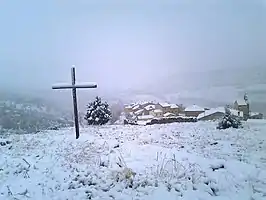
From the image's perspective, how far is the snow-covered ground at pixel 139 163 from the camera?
10.2 feet

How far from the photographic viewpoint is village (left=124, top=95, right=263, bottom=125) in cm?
447

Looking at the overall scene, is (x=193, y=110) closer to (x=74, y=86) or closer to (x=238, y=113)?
(x=238, y=113)

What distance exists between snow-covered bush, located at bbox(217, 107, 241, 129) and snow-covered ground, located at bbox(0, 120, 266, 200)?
95 mm

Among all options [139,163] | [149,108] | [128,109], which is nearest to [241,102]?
[149,108]

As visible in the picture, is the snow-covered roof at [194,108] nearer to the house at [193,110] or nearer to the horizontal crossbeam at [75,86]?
the house at [193,110]

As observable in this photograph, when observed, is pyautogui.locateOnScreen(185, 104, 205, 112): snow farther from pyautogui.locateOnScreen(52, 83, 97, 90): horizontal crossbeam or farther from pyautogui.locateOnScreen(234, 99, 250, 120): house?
pyautogui.locateOnScreen(52, 83, 97, 90): horizontal crossbeam

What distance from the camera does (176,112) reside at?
469cm

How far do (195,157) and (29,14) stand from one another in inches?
120

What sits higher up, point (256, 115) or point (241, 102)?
point (241, 102)

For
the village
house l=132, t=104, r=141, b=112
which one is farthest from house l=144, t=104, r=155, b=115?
house l=132, t=104, r=141, b=112

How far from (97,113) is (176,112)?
120 centimetres

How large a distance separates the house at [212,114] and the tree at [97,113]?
1395 mm

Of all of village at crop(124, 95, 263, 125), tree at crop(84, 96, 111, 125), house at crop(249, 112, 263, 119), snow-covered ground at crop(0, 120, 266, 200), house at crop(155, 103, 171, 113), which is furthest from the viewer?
tree at crop(84, 96, 111, 125)

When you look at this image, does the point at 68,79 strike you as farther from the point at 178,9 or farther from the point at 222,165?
the point at 222,165
